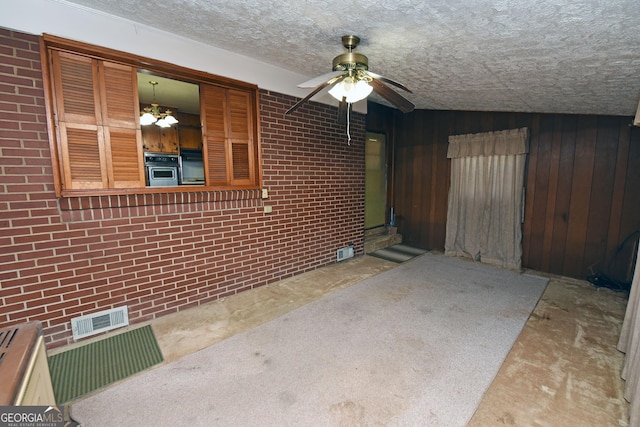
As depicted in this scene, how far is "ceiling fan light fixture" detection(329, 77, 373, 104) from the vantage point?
2133mm

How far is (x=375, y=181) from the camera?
5.38m

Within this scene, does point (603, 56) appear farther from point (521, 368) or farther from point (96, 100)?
point (96, 100)

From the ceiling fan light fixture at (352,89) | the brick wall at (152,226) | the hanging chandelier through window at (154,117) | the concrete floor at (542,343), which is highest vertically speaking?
the hanging chandelier through window at (154,117)

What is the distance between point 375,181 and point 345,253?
1712mm

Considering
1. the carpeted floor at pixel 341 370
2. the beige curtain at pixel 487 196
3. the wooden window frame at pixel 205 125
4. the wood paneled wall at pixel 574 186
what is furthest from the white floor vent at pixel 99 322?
the wood paneled wall at pixel 574 186

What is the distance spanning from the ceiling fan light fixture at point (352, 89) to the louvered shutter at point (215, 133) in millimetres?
1332

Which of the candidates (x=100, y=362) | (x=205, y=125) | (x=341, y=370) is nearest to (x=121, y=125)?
(x=205, y=125)

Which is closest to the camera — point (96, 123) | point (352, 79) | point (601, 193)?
point (352, 79)

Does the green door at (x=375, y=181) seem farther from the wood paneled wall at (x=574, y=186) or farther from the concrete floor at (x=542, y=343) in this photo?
the concrete floor at (x=542, y=343)

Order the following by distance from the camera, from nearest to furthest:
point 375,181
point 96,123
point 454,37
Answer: point 454,37 < point 96,123 < point 375,181

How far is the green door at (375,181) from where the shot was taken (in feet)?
17.1

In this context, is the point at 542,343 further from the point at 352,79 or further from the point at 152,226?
the point at 152,226

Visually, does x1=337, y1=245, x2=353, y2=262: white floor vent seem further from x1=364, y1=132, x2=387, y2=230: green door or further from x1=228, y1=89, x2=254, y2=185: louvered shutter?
x1=228, y1=89, x2=254, y2=185: louvered shutter

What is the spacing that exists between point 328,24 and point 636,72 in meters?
2.27
